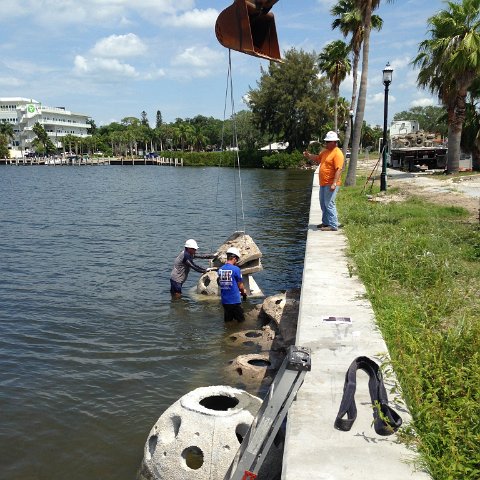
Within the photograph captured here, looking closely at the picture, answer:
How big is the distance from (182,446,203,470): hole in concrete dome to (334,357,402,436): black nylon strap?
132 cm

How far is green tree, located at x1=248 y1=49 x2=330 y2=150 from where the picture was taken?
75.1 meters

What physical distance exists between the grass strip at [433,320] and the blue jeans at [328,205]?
61 cm

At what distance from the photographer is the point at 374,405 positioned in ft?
13.0

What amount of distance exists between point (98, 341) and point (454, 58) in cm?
2366

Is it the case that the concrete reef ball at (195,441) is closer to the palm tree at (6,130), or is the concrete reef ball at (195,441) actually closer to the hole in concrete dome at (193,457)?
the hole in concrete dome at (193,457)

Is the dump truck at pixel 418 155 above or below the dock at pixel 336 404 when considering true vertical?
above

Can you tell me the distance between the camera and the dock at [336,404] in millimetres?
3375

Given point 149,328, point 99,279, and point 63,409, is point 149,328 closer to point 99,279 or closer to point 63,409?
point 63,409

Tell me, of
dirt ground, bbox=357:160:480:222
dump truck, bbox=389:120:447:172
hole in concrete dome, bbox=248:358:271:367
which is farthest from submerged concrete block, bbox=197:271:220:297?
dump truck, bbox=389:120:447:172

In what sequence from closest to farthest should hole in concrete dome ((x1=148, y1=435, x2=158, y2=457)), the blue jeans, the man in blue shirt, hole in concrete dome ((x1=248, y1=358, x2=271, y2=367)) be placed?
hole in concrete dome ((x1=148, y1=435, x2=158, y2=457)), hole in concrete dome ((x1=248, y1=358, x2=271, y2=367)), the man in blue shirt, the blue jeans

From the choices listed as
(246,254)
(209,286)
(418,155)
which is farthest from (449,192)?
(418,155)

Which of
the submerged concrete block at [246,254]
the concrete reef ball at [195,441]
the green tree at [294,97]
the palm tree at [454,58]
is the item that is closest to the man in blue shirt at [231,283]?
the submerged concrete block at [246,254]

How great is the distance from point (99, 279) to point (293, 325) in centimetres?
706

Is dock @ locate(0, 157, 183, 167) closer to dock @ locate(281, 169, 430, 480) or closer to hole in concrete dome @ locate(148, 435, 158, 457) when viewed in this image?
dock @ locate(281, 169, 430, 480)
